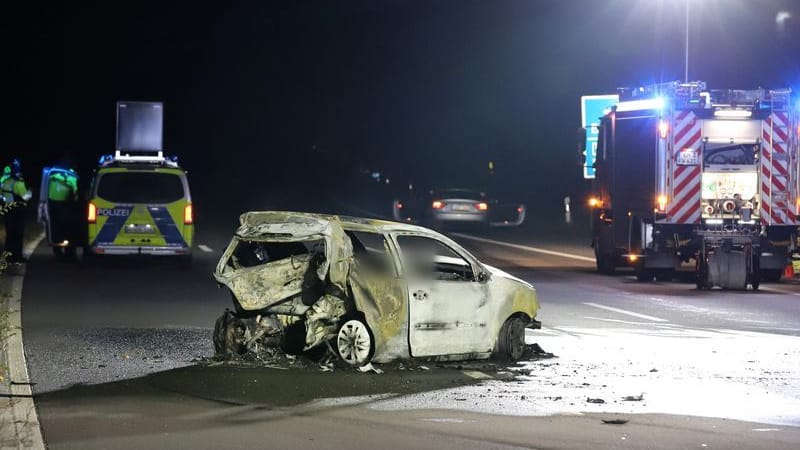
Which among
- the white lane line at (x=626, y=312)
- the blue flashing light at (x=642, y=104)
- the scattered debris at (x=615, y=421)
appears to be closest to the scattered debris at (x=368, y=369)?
the scattered debris at (x=615, y=421)

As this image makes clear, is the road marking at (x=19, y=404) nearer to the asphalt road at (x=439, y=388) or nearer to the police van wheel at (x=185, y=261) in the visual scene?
the asphalt road at (x=439, y=388)

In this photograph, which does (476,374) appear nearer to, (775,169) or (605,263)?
(775,169)

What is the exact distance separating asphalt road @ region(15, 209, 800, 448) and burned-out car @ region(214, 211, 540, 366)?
0.27 metres

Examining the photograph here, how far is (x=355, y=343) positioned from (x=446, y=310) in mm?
890

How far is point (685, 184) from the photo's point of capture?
2139cm

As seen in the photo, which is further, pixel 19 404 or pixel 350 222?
pixel 350 222

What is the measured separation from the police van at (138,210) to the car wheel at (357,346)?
1186cm

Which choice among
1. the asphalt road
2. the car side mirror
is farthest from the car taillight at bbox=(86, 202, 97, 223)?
the car side mirror

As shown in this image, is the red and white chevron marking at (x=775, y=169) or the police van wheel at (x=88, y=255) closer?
the red and white chevron marking at (x=775, y=169)

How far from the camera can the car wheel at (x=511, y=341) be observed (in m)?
12.0

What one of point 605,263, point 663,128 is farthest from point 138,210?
point 663,128

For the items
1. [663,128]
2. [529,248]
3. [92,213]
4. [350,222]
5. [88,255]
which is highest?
[663,128]

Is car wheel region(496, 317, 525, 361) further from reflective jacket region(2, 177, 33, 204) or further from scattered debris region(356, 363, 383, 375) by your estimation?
reflective jacket region(2, 177, 33, 204)

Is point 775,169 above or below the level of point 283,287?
above
